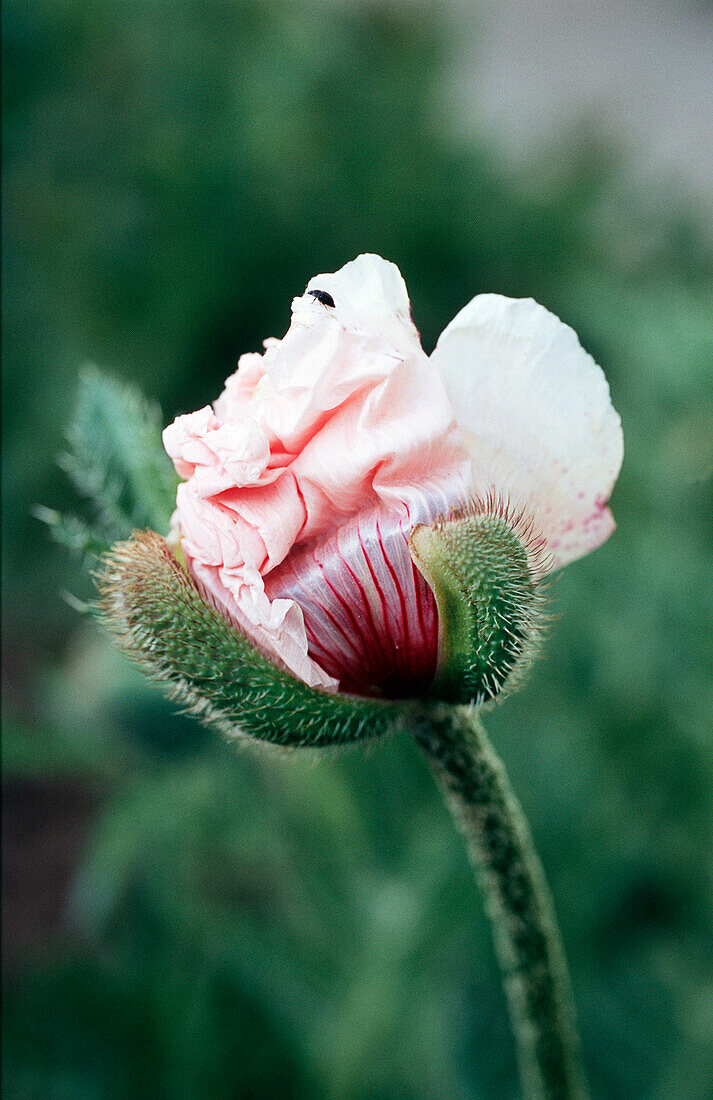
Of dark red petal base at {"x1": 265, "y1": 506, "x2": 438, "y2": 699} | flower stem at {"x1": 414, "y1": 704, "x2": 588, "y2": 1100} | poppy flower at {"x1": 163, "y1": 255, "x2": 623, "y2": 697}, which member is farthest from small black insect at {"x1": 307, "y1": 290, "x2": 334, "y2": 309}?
flower stem at {"x1": 414, "y1": 704, "x2": 588, "y2": 1100}

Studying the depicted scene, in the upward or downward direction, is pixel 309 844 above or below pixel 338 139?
below

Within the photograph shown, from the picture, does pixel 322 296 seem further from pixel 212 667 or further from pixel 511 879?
pixel 511 879

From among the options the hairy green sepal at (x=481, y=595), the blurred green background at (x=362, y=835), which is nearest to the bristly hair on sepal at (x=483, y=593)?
the hairy green sepal at (x=481, y=595)

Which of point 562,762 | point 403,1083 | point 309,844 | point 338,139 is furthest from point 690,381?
point 338,139

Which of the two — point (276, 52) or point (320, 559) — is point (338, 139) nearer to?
point (276, 52)

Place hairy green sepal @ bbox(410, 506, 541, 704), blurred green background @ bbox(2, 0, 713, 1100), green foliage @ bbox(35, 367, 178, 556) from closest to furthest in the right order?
1. hairy green sepal @ bbox(410, 506, 541, 704)
2. green foliage @ bbox(35, 367, 178, 556)
3. blurred green background @ bbox(2, 0, 713, 1100)

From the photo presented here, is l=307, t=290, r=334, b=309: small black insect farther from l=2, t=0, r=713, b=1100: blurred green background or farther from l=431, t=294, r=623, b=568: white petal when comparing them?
l=2, t=0, r=713, b=1100: blurred green background
